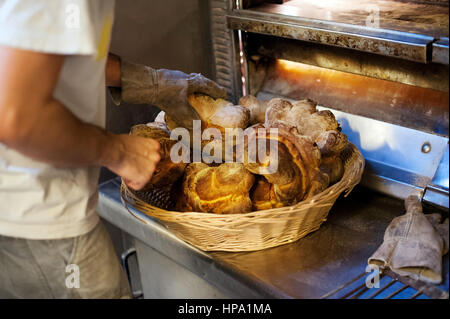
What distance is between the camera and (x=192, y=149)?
5.49 ft

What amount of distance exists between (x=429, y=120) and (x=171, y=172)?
2.57ft

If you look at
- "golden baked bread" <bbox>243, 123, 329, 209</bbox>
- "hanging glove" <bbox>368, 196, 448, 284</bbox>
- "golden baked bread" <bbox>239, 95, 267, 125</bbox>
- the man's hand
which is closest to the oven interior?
"hanging glove" <bbox>368, 196, 448, 284</bbox>

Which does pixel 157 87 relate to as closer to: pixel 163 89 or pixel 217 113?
pixel 163 89

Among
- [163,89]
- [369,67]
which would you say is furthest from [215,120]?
[369,67]

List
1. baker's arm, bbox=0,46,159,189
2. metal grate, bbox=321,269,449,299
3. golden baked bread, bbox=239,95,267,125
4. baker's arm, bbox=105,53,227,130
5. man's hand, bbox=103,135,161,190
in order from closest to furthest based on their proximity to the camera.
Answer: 1. baker's arm, bbox=0,46,159,189
2. man's hand, bbox=103,135,161,190
3. metal grate, bbox=321,269,449,299
4. baker's arm, bbox=105,53,227,130
5. golden baked bread, bbox=239,95,267,125

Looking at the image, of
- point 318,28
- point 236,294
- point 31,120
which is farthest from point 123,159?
point 318,28

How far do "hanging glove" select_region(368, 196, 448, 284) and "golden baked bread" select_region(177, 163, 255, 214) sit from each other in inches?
15.1

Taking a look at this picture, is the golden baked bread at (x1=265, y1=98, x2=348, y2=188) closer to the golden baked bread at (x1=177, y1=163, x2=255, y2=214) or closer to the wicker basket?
the wicker basket

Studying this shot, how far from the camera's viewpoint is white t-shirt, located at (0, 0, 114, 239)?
100cm

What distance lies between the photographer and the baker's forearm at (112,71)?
158 centimetres

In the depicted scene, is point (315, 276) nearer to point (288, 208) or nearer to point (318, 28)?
point (288, 208)

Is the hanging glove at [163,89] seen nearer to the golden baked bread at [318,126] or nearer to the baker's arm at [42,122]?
the golden baked bread at [318,126]

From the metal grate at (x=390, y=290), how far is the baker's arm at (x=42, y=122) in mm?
670

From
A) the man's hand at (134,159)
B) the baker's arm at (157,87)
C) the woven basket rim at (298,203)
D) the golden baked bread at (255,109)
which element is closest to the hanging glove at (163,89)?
the baker's arm at (157,87)
